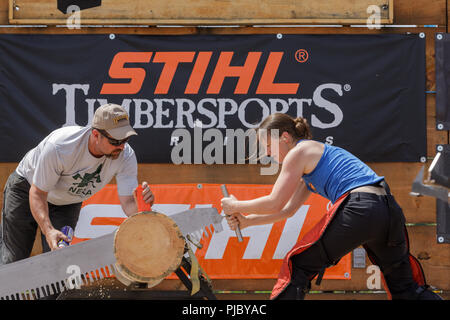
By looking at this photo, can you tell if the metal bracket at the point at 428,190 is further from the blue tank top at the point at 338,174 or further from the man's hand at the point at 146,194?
the man's hand at the point at 146,194

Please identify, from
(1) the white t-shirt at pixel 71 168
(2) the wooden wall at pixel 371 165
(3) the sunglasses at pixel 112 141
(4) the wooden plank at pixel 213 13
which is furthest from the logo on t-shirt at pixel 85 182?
(4) the wooden plank at pixel 213 13

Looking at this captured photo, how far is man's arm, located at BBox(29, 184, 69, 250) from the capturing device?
3.71 m

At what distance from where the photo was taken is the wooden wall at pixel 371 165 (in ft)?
18.1

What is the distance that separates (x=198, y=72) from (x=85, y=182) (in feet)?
6.06

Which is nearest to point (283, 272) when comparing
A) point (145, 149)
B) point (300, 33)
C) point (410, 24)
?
point (145, 149)

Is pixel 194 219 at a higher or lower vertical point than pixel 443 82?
lower

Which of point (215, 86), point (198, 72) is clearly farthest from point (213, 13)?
point (215, 86)

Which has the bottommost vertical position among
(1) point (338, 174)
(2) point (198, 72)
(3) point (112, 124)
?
(1) point (338, 174)

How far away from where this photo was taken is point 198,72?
561 cm

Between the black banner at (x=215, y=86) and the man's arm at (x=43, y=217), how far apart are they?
1679 mm

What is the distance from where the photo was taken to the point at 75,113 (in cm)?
559

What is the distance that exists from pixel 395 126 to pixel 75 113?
3.12 metres

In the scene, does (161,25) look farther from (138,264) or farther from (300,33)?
(138,264)

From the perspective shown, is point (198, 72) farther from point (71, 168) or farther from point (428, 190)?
point (428, 190)
